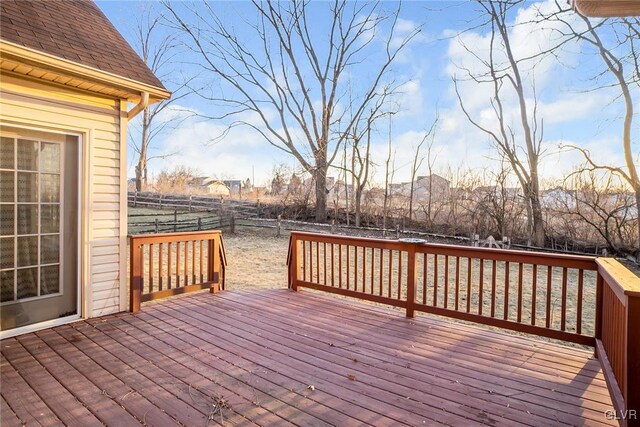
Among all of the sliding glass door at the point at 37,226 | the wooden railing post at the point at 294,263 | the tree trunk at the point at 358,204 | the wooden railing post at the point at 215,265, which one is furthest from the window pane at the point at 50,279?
the tree trunk at the point at 358,204

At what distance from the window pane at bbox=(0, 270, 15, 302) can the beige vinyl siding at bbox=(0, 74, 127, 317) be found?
1.87 feet

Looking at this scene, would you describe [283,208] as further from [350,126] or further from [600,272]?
[600,272]

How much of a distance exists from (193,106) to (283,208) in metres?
7.54

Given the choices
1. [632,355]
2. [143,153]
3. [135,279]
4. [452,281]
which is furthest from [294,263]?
[143,153]

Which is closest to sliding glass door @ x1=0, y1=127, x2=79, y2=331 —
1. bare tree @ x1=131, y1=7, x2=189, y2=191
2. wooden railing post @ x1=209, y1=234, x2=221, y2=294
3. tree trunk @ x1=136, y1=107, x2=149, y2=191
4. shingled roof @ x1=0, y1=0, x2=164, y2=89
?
shingled roof @ x1=0, y1=0, x2=164, y2=89

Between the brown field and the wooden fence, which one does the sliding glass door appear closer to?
the wooden fence

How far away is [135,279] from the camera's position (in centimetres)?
405

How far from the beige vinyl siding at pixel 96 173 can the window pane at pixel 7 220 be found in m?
0.56

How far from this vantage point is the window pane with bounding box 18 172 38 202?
128 inches

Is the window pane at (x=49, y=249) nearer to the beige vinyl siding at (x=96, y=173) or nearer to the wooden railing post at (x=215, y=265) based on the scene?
the beige vinyl siding at (x=96, y=173)

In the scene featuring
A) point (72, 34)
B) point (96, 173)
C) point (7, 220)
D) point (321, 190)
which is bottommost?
point (7, 220)

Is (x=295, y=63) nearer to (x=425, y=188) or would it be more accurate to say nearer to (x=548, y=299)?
(x=425, y=188)

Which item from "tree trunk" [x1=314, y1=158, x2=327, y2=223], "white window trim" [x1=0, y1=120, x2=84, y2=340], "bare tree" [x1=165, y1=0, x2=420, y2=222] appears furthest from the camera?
"bare tree" [x1=165, y1=0, x2=420, y2=222]

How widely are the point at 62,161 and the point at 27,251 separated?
2.96 ft
